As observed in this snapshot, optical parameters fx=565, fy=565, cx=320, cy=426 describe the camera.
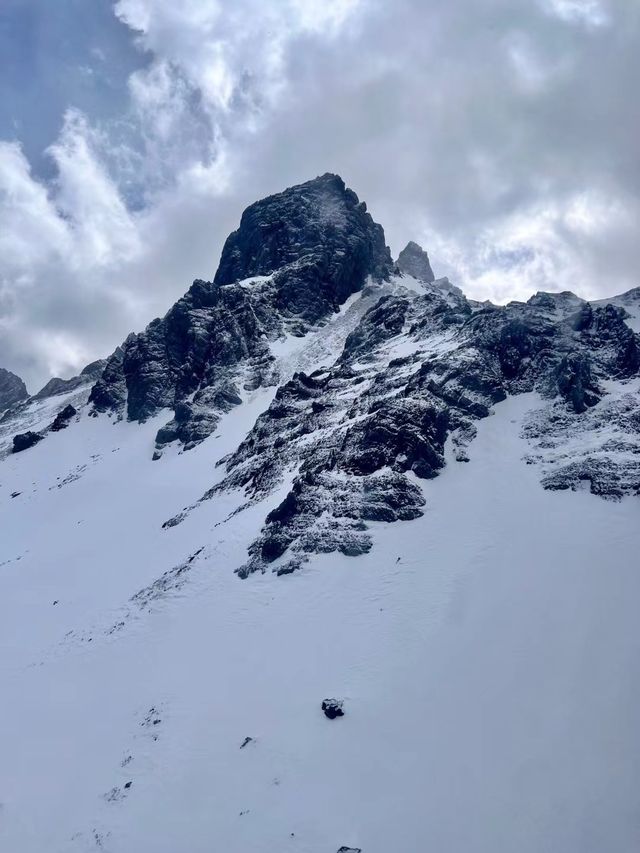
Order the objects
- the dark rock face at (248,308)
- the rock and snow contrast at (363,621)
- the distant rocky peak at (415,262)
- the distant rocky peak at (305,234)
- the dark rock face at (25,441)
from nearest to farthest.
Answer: the rock and snow contrast at (363,621), the dark rock face at (248,308), the dark rock face at (25,441), the distant rocky peak at (305,234), the distant rocky peak at (415,262)

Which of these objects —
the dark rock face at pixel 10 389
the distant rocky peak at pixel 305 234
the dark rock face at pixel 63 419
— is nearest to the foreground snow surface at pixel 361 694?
the dark rock face at pixel 63 419

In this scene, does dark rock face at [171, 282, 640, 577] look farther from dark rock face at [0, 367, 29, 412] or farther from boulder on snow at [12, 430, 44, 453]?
dark rock face at [0, 367, 29, 412]

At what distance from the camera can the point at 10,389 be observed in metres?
167

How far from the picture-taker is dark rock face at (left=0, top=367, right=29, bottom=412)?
162750mm

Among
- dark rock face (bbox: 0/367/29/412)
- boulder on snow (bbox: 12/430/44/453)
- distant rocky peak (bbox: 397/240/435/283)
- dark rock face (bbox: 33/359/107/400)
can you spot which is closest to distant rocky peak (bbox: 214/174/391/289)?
distant rocky peak (bbox: 397/240/435/283)

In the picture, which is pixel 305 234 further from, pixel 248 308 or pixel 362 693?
pixel 362 693

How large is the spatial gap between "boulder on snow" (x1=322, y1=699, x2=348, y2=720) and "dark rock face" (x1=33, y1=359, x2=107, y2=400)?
128 metres

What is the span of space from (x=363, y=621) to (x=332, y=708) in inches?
218

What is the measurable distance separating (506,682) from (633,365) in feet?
117

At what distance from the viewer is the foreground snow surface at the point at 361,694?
19859 mm

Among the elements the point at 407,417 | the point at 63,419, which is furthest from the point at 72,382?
the point at 407,417

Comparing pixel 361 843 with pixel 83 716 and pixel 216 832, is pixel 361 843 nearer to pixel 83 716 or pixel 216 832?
pixel 216 832

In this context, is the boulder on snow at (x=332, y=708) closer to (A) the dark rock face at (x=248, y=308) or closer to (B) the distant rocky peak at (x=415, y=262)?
(A) the dark rock face at (x=248, y=308)

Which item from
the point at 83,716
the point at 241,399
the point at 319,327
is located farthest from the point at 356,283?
the point at 83,716
